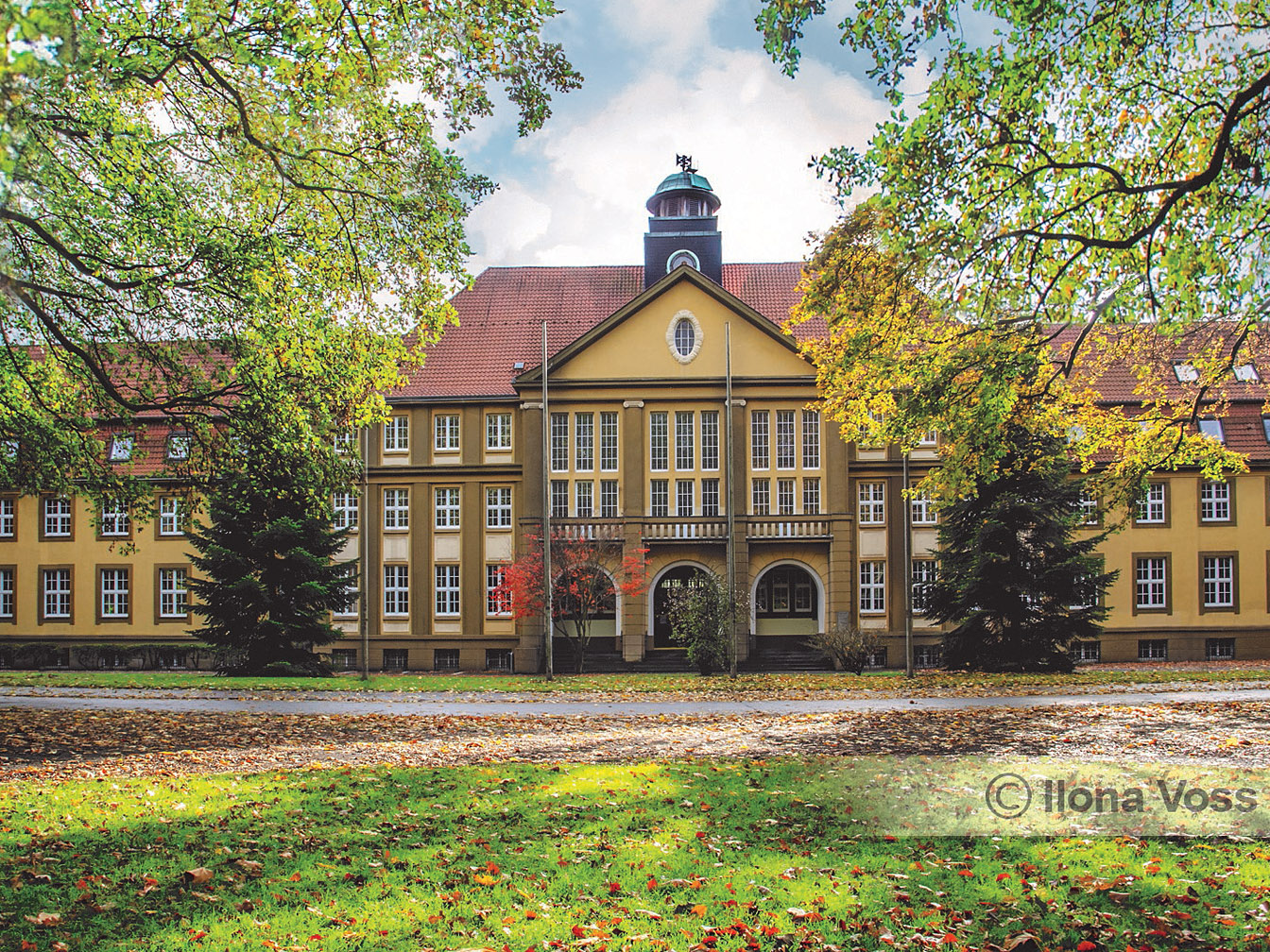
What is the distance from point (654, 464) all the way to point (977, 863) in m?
27.7

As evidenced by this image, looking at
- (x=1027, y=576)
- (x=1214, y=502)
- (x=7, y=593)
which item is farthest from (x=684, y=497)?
(x=7, y=593)

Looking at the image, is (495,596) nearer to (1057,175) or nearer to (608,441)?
(608,441)

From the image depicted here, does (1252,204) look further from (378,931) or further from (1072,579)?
(1072,579)

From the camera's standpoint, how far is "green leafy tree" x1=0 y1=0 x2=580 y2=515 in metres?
8.88

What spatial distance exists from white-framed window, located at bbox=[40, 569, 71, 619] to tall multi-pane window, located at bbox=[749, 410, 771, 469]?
2497 cm

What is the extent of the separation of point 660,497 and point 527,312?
964 centimetres

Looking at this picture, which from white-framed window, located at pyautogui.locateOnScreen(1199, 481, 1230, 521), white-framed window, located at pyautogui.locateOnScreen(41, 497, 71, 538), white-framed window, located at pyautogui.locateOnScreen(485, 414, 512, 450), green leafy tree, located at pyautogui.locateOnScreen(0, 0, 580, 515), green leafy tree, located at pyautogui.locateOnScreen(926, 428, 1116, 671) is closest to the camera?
green leafy tree, located at pyautogui.locateOnScreen(0, 0, 580, 515)

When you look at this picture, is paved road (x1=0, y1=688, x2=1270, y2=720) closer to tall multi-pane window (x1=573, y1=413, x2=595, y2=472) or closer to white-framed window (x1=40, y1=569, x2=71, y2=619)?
tall multi-pane window (x1=573, y1=413, x2=595, y2=472)

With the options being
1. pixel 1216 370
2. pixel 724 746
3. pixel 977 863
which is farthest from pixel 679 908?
pixel 1216 370

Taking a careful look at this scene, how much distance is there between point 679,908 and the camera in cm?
548

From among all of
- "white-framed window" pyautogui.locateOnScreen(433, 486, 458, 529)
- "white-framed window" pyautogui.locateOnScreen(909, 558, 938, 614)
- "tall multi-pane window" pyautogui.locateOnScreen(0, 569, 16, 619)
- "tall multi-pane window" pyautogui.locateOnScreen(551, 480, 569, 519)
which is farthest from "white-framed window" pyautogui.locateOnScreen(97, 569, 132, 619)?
"white-framed window" pyautogui.locateOnScreen(909, 558, 938, 614)

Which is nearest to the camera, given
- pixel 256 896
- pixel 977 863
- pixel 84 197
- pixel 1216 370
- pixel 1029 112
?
pixel 256 896

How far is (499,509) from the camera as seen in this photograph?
114ft

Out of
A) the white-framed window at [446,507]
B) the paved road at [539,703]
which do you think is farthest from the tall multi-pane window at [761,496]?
the paved road at [539,703]
